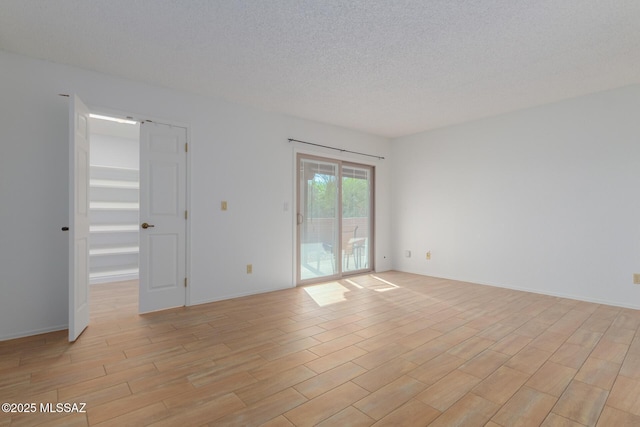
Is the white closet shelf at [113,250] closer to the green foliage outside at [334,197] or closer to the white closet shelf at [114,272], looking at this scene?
the white closet shelf at [114,272]

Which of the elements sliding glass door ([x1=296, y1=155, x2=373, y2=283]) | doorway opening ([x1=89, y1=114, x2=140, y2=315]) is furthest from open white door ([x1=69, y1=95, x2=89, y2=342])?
sliding glass door ([x1=296, y1=155, x2=373, y2=283])

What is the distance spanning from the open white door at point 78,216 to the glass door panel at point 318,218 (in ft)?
8.43

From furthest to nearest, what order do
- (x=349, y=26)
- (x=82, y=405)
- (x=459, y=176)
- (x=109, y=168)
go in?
1. (x=109, y=168)
2. (x=459, y=176)
3. (x=349, y=26)
4. (x=82, y=405)

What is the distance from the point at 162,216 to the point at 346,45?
261 cm

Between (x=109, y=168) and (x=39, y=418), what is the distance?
4754mm

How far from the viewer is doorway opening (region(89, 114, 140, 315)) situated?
5.18 metres

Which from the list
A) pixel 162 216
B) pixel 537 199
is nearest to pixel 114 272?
pixel 162 216

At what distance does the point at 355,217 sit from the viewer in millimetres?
5480

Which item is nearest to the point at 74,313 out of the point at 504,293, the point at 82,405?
the point at 82,405

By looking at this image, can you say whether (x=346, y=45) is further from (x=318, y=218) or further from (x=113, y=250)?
(x=113, y=250)

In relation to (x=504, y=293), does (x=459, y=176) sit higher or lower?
higher

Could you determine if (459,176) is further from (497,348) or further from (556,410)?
(556,410)

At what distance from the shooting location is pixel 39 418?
166 centimetres

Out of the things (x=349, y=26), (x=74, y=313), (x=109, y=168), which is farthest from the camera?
(x=109, y=168)
